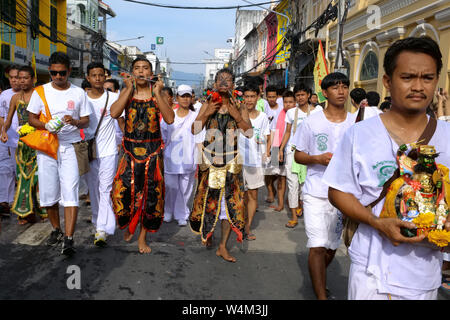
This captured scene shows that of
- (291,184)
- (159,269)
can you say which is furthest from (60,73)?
(291,184)

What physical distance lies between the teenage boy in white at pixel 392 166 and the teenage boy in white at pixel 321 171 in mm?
1589

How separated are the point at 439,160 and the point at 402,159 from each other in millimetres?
208

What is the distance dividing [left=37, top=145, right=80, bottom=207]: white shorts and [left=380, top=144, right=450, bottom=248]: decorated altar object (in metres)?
3.60

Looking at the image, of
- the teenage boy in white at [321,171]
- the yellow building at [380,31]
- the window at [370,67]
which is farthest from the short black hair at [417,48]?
the window at [370,67]

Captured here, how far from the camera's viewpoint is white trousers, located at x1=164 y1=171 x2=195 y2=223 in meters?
6.03

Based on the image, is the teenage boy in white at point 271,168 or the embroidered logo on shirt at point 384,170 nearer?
the embroidered logo on shirt at point 384,170

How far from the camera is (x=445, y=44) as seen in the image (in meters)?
8.46

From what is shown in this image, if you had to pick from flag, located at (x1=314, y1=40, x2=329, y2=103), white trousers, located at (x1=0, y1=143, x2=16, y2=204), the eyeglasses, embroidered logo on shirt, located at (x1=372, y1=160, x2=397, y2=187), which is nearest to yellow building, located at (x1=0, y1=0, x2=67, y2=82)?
white trousers, located at (x1=0, y1=143, x2=16, y2=204)

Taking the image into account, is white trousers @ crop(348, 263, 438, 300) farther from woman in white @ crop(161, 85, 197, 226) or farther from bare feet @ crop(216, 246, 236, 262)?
woman in white @ crop(161, 85, 197, 226)

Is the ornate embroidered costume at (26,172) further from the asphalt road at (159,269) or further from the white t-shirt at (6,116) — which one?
the white t-shirt at (6,116)

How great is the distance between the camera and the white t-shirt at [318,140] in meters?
3.67

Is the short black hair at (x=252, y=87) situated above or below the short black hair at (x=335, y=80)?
above
